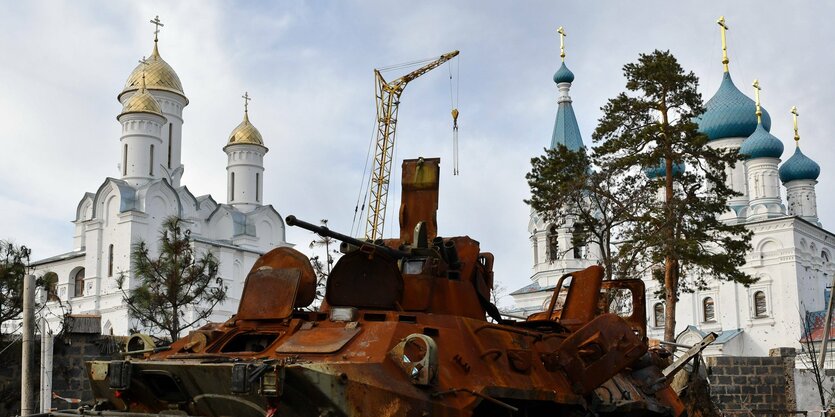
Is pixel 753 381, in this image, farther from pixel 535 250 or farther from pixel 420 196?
pixel 535 250

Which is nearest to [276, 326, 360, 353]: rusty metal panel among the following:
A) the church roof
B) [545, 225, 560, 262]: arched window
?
[545, 225, 560, 262]: arched window

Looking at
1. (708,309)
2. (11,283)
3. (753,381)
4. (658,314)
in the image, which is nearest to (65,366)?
(11,283)

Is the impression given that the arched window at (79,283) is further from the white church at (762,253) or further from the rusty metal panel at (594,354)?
the rusty metal panel at (594,354)

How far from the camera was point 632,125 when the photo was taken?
29547 mm

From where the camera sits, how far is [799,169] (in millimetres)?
61062

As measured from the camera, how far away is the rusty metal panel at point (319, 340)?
9.22 meters

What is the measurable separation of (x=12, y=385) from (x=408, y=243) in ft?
31.2

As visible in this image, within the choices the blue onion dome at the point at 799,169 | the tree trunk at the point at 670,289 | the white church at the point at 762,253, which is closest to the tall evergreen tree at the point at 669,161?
the tree trunk at the point at 670,289

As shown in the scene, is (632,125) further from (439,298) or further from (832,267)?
(832,267)

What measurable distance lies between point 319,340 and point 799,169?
185ft

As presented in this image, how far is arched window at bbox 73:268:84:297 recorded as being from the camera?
5956 centimetres

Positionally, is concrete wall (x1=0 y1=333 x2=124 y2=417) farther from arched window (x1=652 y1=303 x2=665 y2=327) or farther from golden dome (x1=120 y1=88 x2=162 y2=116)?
arched window (x1=652 y1=303 x2=665 y2=327)

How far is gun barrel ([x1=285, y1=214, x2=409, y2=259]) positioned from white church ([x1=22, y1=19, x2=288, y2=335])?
145 ft

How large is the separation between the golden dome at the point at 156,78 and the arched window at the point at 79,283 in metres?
10.2
